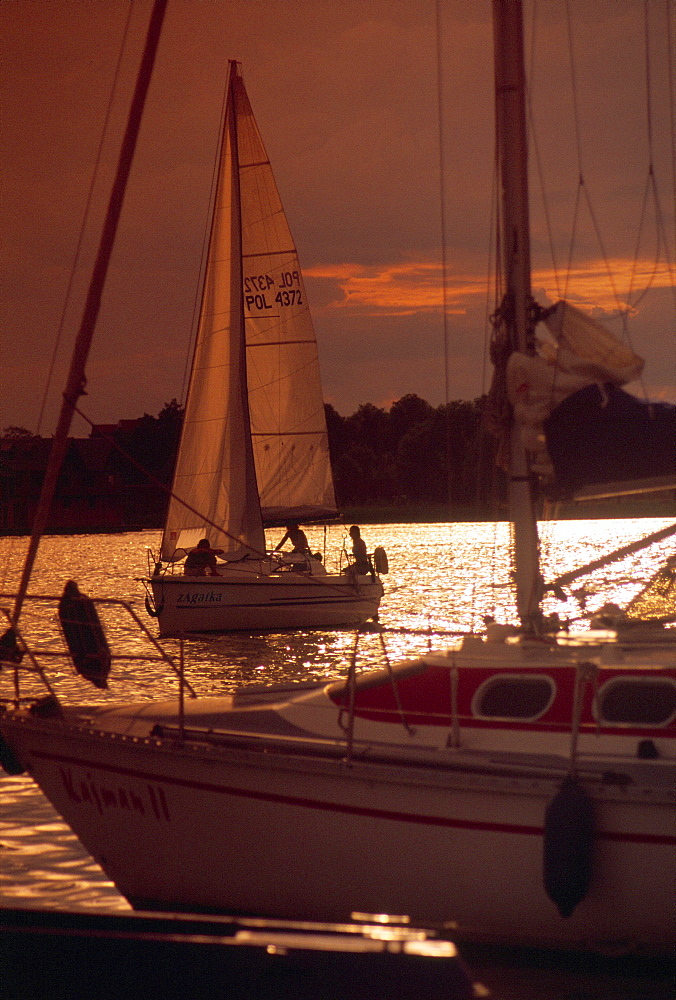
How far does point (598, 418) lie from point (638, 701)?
1.99 metres

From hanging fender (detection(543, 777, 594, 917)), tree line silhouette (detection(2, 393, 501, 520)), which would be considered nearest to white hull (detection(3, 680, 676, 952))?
hanging fender (detection(543, 777, 594, 917))

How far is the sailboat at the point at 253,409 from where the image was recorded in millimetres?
26125

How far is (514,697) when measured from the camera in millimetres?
7508

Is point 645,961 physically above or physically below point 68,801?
below

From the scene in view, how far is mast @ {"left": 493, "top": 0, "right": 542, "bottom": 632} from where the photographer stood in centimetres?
862

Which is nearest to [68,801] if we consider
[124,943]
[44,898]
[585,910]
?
[44,898]

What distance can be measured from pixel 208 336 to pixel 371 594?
7.32 meters

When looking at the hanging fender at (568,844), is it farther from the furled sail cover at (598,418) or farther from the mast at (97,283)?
the mast at (97,283)

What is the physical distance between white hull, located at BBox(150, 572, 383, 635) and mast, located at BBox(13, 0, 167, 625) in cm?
1557

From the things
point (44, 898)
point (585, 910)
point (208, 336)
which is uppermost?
point (208, 336)

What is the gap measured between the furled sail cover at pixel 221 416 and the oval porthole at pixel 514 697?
19067mm

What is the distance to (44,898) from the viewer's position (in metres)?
9.40

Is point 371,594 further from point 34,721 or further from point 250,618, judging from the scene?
point 34,721

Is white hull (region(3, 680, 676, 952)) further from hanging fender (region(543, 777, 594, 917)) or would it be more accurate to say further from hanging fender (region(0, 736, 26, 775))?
hanging fender (region(0, 736, 26, 775))
